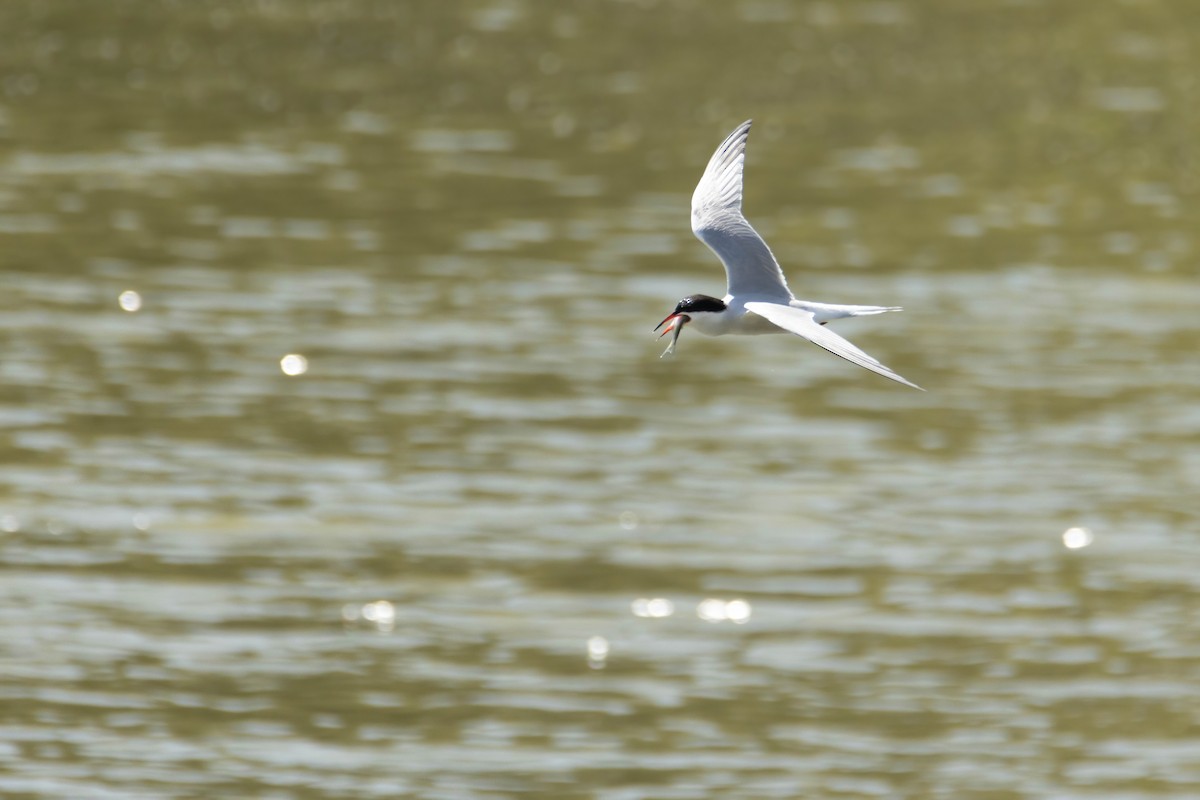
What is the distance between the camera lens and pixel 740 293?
866cm

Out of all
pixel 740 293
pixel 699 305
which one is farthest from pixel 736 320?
pixel 740 293

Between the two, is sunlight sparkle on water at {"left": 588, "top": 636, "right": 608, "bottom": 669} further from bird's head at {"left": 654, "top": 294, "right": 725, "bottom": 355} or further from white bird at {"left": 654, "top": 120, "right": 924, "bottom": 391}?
bird's head at {"left": 654, "top": 294, "right": 725, "bottom": 355}

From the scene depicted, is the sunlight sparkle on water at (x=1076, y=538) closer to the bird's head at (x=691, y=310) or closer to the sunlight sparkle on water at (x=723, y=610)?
the sunlight sparkle on water at (x=723, y=610)

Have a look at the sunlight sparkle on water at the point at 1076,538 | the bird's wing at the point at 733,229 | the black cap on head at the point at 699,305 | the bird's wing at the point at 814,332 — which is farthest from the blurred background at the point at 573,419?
the bird's wing at the point at 814,332

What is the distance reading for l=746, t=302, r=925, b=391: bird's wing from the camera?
6.60 m

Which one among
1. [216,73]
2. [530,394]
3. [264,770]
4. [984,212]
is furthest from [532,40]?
[264,770]

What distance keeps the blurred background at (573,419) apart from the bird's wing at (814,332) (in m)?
11.9

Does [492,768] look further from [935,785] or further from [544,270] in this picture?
[544,270]

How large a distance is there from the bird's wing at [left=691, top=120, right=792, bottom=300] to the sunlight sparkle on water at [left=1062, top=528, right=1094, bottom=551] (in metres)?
16.7

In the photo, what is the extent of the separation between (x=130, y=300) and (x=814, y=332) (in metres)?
25.5

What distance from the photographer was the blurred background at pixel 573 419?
68.6 ft

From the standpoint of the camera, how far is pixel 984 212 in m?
38.1

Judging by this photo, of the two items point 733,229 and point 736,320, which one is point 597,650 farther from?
point 736,320

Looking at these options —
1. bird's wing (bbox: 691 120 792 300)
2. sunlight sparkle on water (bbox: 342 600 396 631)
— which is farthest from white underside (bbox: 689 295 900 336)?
sunlight sparkle on water (bbox: 342 600 396 631)
